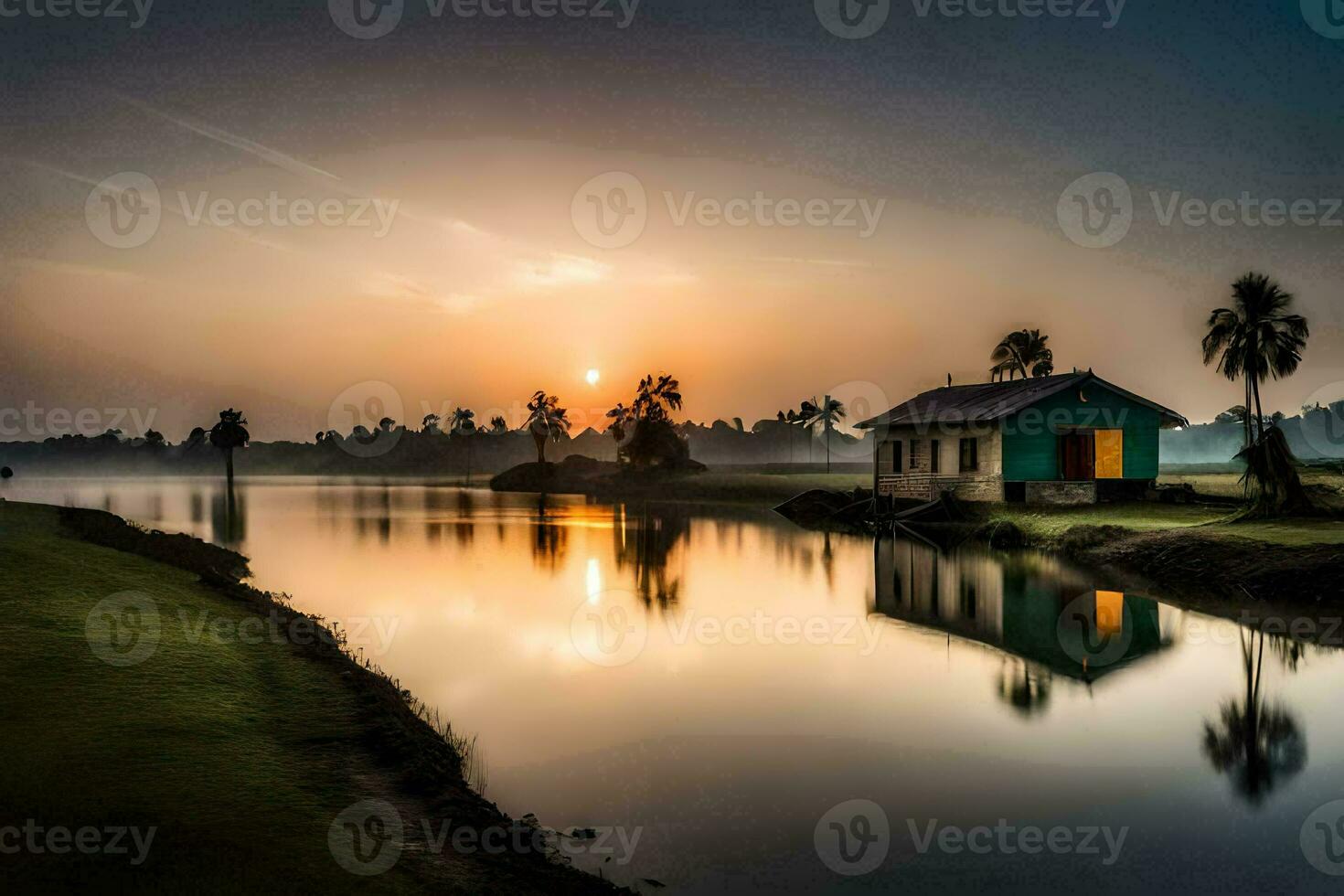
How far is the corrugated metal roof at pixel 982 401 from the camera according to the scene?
39.2 m

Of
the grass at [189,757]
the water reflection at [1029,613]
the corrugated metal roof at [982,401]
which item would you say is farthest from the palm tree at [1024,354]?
the grass at [189,757]

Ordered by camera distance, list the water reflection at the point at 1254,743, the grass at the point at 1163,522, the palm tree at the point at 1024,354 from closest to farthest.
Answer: the water reflection at the point at 1254,743
the grass at the point at 1163,522
the palm tree at the point at 1024,354

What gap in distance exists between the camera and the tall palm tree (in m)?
35.2

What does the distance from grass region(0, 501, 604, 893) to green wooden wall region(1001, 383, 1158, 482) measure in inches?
1342

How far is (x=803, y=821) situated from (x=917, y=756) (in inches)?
110

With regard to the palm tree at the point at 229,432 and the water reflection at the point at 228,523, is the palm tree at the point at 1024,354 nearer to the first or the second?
the water reflection at the point at 228,523

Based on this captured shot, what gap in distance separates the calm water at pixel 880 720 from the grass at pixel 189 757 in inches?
84.0

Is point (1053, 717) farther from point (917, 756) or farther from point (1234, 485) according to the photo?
point (1234, 485)

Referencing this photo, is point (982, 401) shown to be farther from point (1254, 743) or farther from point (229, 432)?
point (229, 432)

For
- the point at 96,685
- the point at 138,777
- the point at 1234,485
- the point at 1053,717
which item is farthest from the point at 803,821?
the point at 1234,485

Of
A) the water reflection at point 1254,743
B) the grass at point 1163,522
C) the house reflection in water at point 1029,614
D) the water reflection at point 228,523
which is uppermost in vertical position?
the grass at point 1163,522

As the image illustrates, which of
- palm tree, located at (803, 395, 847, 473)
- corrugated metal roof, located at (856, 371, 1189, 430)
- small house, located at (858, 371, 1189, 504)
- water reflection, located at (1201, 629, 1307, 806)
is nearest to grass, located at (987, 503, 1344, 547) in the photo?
small house, located at (858, 371, 1189, 504)

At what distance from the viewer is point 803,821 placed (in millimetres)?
9164

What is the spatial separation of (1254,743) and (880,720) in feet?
17.0
